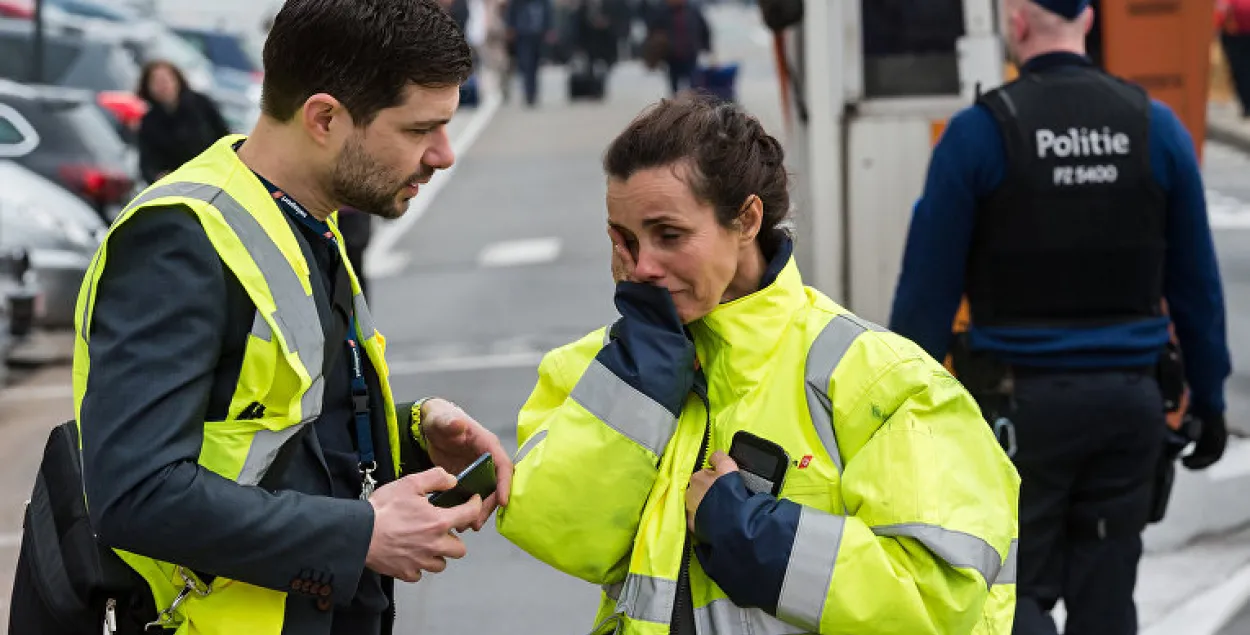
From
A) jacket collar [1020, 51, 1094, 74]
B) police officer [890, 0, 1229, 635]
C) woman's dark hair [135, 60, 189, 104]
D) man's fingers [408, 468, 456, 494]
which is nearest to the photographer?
man's fingers [408, 468, 456, 494]

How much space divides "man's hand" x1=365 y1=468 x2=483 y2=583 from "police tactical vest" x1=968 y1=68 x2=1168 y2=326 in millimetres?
2145

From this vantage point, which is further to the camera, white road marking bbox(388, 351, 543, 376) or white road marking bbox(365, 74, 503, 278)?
white road marking bbox(365, 74, 503, 278)

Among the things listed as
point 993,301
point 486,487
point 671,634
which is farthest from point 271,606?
point 993,301

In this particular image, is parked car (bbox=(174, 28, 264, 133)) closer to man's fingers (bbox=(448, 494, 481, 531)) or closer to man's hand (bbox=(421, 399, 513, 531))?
man's hand (bbox=(421, 399, 513, 531))

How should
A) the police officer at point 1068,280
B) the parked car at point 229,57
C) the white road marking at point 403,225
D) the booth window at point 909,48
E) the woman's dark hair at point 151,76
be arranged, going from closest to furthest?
the police officer at point 1068,280, the booth window at point 909,48, the woman's dark hair at point 151,76, the white road marking at point 403,225, the parked car at point 229,57

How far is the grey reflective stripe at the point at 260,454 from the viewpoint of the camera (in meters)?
2.73

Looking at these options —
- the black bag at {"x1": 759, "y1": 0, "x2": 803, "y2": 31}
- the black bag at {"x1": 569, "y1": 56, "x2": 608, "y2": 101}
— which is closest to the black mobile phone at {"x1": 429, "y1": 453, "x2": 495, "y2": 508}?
the black bag at {"x1": 759, "y1": 0, "x2": 803, "y2": 31}

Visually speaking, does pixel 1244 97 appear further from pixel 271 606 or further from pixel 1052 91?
pixel 271 606

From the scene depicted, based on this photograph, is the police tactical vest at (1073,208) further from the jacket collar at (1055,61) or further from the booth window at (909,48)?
the booth window at (909,48)

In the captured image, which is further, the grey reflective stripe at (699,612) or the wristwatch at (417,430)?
the wristwatch at (417,430)

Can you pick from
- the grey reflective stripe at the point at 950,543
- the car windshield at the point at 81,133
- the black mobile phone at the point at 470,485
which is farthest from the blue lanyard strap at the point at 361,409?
the car windshield at the point at 81,133

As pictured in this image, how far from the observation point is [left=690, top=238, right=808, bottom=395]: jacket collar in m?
3.01

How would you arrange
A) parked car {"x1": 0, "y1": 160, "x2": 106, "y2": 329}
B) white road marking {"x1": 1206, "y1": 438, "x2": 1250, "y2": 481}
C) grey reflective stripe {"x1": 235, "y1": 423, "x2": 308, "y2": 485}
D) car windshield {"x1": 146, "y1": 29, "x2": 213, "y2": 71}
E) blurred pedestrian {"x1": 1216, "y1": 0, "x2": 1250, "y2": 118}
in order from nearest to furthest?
grey reflective stripe {"x1": 235, "y1": 423, "x2": 308, "y2": 485} < white road marking {"x1": 1206, "y1": 438, "x2": 1250, "y2": 481} < parked car {"x1": 0, "y1": 160, "x2": 106, "y2": 329} < car windshield {"x1": 146, "y1": 29, "x2": 213, "y2": 71} < blurred pedestrian {"x1": 1216, "y1": 0, "x2": 1250, "y2": 118}

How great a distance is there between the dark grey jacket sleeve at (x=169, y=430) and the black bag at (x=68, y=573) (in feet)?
0.62
